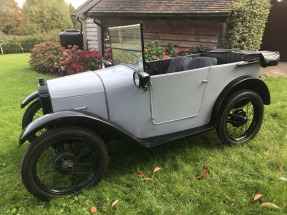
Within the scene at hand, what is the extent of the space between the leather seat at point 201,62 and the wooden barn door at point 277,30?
7.18m

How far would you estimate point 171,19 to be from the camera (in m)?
6.42

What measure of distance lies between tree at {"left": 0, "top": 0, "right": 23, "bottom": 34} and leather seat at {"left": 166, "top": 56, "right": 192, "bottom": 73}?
37094 millimetres

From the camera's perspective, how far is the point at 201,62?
104 inches

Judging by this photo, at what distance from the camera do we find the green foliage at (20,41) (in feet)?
61.6

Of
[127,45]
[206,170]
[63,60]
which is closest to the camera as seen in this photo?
[206,170]

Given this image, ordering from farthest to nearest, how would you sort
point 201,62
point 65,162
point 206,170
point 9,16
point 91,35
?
point 9,16, point 91,35, point 201,62, point 206,170, point 65,162

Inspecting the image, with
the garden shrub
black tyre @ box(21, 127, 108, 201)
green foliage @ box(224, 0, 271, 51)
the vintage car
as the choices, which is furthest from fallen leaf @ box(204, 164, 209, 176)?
green foliage @ box(224, 0, 271, 51)

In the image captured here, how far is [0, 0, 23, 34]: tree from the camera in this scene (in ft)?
104

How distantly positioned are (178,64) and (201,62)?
0.34 m

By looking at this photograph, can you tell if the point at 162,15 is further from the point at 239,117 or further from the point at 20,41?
the point at 20,41

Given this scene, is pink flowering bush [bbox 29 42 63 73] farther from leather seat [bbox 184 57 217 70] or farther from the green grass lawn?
leather seat [bbox 184 57 217 70]

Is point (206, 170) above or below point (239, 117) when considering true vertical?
below

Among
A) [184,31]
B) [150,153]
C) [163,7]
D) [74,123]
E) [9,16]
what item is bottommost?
[150,153]

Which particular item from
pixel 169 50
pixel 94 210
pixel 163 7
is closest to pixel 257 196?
pixel 94 210
